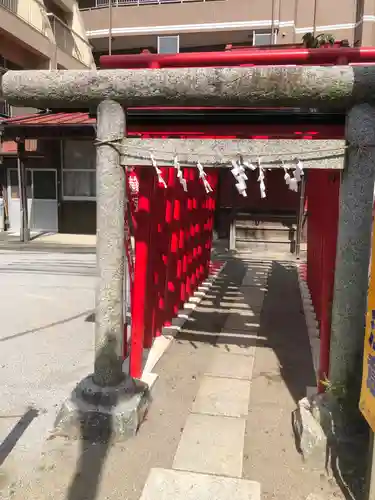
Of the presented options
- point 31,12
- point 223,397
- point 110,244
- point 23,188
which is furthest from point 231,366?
point 31,12

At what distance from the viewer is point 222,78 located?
321 cm

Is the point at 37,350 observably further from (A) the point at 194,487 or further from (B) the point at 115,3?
(B) the point at 115,3

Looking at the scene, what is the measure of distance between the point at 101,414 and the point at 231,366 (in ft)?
6.54

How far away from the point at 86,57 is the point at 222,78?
65.8 feet

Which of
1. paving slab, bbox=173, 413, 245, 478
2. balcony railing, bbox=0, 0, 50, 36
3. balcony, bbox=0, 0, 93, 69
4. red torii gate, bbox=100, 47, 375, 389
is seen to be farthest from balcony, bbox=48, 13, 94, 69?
paving slab, bbox=173, 413, 245, 478

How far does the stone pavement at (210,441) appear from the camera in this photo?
2.96m

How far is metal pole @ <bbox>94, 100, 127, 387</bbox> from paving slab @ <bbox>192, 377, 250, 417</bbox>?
3.12ft

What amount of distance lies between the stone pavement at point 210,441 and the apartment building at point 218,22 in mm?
16538

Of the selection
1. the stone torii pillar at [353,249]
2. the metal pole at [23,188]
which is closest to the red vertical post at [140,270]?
the stone torii pillar at [353,249]

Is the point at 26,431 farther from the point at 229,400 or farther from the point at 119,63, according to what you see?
the point at 119,63

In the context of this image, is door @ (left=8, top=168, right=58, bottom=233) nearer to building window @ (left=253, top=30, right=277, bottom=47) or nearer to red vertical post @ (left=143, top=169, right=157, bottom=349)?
building window @ (left=253, top=30, right=277, bottom=47)

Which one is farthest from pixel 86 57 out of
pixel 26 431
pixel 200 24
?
pixel 26 431

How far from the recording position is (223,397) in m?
4.30

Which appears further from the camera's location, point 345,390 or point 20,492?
point 345,390
